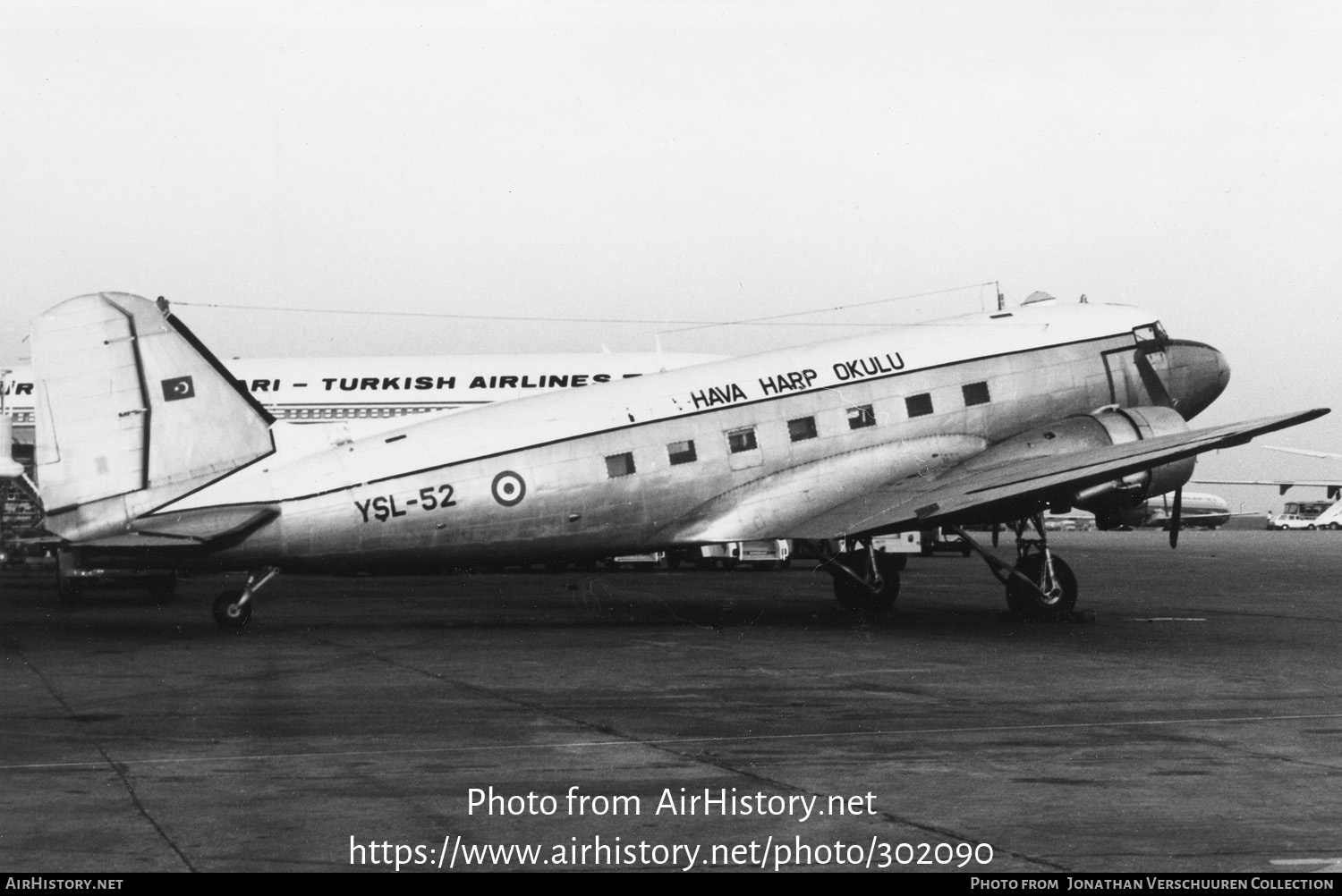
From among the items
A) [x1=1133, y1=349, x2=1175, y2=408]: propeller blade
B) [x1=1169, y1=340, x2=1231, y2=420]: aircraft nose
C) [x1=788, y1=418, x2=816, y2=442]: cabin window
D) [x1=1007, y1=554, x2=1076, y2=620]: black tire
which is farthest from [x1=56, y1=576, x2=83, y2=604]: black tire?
[x1=1169, y1=340, x2=1231, y2=420]: aircraft nose

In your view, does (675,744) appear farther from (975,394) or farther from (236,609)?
(975,394)

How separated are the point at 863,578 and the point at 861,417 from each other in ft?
9.40

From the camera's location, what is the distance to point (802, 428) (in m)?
21.3

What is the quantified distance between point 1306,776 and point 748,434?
12161 millimetres

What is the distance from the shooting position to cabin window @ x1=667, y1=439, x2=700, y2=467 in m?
20.6

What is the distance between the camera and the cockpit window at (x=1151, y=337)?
904 inches

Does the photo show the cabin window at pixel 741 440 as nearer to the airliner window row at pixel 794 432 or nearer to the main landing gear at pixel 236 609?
the airliner window row at pixel 794 432

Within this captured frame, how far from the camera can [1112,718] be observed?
12250 millimetres

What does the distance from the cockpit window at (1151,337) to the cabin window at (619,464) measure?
8396 millimetres

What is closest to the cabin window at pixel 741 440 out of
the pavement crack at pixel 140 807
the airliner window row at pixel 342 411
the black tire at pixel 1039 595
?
the black tire at pixel 1039 595

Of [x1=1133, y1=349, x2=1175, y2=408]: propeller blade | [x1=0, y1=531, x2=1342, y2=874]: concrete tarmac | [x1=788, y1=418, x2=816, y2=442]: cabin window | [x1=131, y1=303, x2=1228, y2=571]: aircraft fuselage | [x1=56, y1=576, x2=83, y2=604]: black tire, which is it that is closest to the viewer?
[x1=0, y1=531, x2=1342, y2=874]: concrete tarmac

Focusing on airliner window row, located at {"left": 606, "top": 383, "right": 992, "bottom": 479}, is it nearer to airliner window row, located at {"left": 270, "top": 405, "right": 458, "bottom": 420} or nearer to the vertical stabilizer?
the vertical stabilizer

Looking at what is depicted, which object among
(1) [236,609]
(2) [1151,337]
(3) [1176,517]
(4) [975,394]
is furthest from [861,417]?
(1) [236,609]
